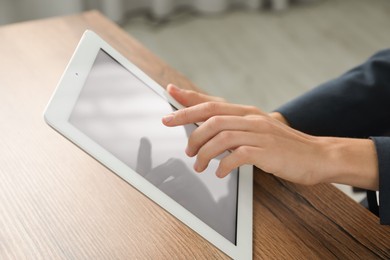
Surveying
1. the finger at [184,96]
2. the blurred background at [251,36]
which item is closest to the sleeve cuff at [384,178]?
the finger at [184,96]

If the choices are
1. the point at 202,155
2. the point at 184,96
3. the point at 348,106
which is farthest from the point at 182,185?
the point at 348,106

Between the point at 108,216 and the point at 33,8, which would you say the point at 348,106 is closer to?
the point at 108,216

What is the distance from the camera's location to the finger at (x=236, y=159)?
655mm

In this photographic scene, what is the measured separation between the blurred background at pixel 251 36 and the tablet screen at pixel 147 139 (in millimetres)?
1515

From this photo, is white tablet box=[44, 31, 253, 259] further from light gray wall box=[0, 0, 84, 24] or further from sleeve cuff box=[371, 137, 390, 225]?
light gray wall box=[0, 0, 84, 24]

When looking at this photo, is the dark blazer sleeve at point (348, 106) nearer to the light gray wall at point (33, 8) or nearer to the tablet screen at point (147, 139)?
the tablet screen at point (147, 139)

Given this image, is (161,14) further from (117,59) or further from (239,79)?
(117,59)

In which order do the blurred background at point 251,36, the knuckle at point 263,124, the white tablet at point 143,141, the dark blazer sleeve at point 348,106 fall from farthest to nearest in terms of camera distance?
1. the blurred background at point 251,36
2. the dark blazer sleeve at point 348,106
3. the knuckle at point 263,124
4. the white tablet at point 143,141

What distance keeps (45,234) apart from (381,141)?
450 mm

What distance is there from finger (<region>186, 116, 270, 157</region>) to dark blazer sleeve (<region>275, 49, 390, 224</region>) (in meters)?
0.19

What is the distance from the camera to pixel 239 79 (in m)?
2.37

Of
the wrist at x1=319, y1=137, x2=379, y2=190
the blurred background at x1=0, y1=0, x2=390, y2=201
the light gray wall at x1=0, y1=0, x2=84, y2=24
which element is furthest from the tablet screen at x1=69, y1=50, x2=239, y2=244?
the light gray wall at x1=0, y1=0, x2=84, y2=24

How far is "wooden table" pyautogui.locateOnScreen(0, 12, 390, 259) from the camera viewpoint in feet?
2.09

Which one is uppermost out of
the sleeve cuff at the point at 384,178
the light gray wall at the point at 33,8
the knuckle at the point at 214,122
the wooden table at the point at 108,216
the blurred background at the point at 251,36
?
the knuckle at the point at 214,122
